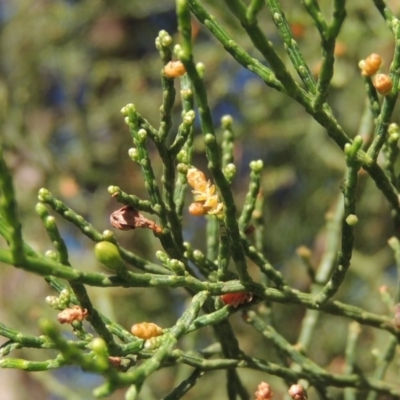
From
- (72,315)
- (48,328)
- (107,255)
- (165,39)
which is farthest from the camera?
(165,39)

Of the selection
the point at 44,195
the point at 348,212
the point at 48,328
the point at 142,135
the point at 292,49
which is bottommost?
the point at 48,328

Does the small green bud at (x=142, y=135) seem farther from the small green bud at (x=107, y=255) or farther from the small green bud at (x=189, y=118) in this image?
the small green bud at (x=107, y=255)

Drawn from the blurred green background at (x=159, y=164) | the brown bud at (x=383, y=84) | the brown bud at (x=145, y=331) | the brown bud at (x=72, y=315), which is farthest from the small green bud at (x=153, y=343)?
the blurred green background at (x=159, y=164)

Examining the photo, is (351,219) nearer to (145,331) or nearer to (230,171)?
(230,171)

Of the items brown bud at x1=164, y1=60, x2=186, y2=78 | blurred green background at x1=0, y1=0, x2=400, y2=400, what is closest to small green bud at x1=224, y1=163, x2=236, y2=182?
brown bud at x1=164, y1=60, x2=186, y2=78

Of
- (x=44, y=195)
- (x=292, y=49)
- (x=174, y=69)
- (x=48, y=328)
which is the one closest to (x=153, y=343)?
(x=48, y=328)

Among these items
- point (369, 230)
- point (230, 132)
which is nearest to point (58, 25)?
point (369, 230)
